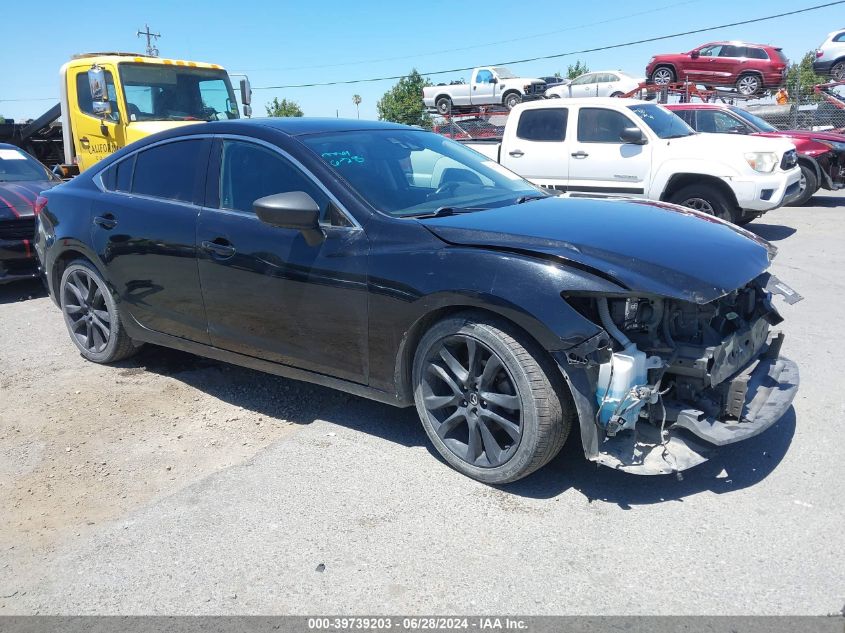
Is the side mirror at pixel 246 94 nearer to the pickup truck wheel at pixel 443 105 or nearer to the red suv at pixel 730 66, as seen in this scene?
the red suv at pixel 730 66

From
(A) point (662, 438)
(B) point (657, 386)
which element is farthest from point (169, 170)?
(A) point (662, 438)

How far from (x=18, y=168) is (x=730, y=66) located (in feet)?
70.3

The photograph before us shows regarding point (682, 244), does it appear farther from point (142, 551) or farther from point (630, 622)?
point (142, 551)

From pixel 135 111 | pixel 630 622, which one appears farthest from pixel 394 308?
pixel 135 111

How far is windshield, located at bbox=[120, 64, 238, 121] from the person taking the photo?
32.0ft

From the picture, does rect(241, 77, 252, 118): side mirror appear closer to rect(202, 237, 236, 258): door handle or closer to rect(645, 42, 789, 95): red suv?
rect(202, 237, 236, 258): door handle

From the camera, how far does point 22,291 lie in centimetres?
818

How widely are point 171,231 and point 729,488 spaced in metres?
3.43

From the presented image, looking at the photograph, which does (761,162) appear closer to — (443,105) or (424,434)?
(424,434)

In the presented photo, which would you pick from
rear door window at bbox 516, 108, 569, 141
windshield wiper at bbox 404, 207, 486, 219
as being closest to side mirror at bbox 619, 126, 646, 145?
rear door window at bbox 516, 108, 569, 141

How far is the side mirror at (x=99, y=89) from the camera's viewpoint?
948cm

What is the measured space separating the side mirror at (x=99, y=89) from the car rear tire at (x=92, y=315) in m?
5.11

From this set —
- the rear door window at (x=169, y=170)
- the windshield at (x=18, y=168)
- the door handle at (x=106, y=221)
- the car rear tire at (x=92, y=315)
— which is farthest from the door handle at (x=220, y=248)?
the windshield at (x=18, y=168)

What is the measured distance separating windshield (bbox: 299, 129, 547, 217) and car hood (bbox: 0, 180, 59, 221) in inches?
195
